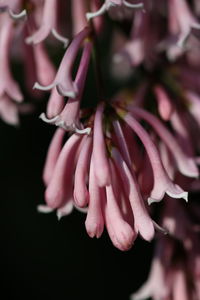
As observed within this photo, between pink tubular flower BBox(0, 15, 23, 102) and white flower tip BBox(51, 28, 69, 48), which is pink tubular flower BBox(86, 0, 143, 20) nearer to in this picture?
white flower tip BBox(51, 28, 69, 48)

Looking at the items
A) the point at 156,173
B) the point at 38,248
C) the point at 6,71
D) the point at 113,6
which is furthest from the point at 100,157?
the point at 38,248

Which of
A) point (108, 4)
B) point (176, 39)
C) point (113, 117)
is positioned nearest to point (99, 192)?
point (113, 117)

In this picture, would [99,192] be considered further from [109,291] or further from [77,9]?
[109,291]

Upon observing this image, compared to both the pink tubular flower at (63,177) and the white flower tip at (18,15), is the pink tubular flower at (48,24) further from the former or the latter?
the pink tubular flower at (63,177)

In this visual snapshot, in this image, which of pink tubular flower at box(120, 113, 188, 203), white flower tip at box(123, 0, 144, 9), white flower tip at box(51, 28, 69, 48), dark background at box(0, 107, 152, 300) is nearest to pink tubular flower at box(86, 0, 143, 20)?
white flower tip at box(123, 0, 144, 9)

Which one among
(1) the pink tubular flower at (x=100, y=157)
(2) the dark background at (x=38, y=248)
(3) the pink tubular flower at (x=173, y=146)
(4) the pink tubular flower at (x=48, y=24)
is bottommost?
(2) the dark background at (x=38, y=248)

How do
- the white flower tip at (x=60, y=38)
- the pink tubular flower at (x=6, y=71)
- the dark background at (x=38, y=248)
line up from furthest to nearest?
the dark background at (x=38, y=248)
the pink tubular flower at (x=6, y=71)
the white flower tip at (x=60, y=38)

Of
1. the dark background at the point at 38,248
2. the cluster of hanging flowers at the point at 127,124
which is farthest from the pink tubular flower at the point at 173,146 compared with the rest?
A: the dark background at the point at 38,248
